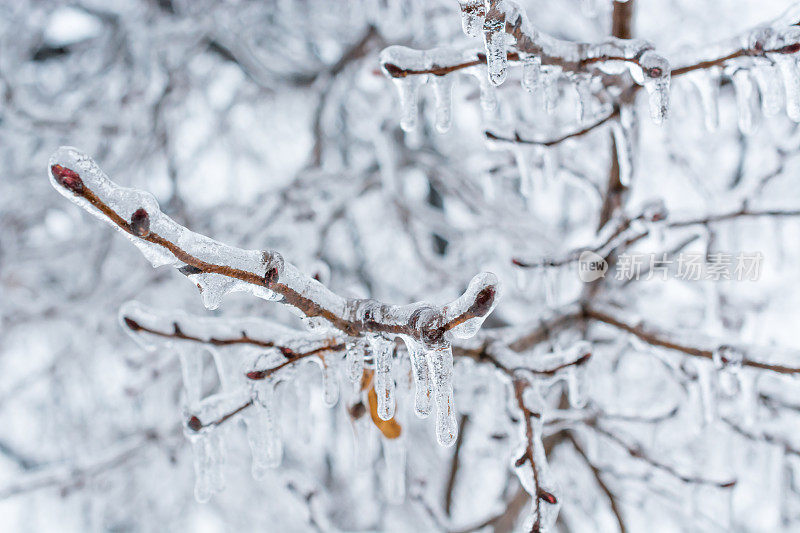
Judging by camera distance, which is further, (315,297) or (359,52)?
(359,52)

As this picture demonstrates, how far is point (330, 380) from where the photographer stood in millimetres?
1146

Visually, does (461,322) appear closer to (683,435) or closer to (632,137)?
(632,137)

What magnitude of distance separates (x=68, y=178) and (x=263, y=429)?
0.67m

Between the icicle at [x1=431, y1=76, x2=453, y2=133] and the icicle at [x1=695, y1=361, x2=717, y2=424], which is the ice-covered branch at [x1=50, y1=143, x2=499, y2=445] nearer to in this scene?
the icicle at [x1=431, y1=76, x2=453, y2=133]

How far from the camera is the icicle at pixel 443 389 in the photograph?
2.96ft

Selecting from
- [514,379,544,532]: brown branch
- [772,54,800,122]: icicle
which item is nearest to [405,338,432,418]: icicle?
[514,379,544,532]: brown branch

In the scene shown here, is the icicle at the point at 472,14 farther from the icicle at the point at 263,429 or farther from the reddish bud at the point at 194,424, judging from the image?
the reddish bud at the point at 194,424

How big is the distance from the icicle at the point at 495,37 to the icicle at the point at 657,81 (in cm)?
36

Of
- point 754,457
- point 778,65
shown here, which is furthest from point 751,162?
point 778,65

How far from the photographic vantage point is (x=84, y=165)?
28.1 inches

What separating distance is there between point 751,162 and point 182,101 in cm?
380

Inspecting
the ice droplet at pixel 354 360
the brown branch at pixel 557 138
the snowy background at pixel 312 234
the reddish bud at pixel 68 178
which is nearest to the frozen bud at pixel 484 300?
the ice droplet at pixel 354 360

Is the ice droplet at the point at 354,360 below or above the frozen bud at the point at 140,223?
below

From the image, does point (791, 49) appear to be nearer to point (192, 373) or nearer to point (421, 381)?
point (421, 381)
